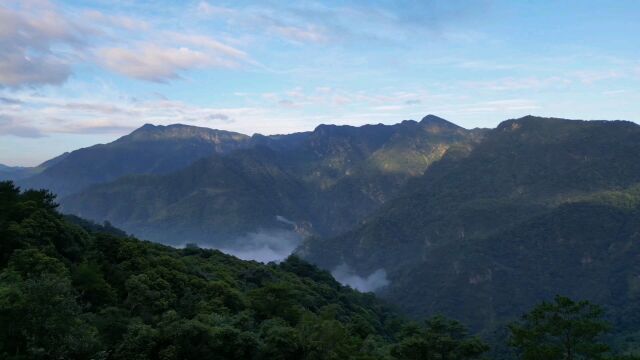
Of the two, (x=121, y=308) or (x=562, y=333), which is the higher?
(x=121, y=308)

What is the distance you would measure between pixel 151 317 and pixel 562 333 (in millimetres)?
25401

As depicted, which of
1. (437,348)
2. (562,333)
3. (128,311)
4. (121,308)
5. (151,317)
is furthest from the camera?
(128,311)

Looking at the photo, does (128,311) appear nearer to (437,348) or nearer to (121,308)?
(121,308)

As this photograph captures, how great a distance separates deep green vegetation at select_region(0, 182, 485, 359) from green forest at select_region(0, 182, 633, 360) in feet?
0.21

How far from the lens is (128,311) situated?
37.2m

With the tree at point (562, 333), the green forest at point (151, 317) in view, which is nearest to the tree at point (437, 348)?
the green forest at point (151, 317)

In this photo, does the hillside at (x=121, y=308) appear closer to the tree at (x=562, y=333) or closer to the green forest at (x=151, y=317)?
the green forest at (x=151, y=317)

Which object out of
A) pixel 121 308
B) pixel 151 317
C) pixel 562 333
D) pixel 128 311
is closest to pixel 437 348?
pixel 562 333

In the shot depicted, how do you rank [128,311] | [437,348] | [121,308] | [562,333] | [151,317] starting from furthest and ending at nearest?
[128,311]
[121,308]
[151,317]
[437,348]
[562,333]

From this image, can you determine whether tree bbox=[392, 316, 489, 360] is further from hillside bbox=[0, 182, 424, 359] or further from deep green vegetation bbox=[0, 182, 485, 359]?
hillside bbox=[0, 182, 424, 359]

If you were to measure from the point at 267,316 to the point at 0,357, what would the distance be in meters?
27.7

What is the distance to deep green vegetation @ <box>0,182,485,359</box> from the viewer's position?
22.5 metres

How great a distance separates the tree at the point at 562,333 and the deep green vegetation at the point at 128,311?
13.2ft

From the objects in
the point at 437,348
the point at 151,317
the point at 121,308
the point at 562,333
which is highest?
the point at 121,308
